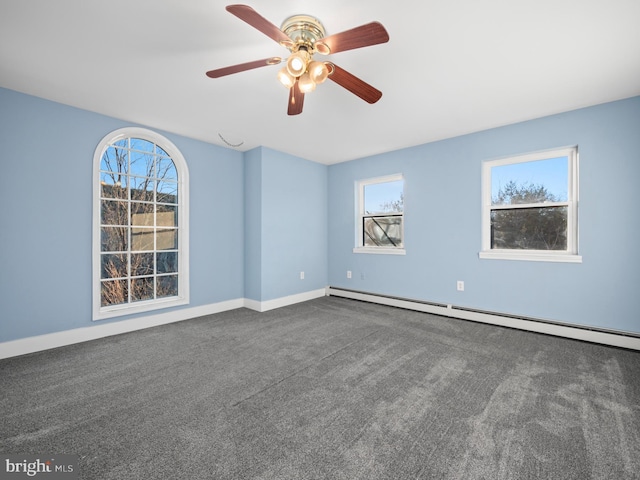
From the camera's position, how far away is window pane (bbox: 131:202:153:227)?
3477mm

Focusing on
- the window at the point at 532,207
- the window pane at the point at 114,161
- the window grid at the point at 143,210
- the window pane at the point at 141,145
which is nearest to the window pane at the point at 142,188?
the window grid at the point at 143,210

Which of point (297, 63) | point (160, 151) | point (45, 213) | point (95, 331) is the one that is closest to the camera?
point (297, 63)

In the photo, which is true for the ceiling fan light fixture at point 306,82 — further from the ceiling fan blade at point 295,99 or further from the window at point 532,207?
the window at point 532,207

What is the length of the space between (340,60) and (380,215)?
9.61 ft

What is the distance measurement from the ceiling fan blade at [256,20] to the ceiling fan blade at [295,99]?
41 cm

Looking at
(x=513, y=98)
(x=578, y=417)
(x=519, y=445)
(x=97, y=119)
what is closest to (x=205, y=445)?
(x=519, y=445)

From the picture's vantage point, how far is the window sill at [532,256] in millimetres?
3059

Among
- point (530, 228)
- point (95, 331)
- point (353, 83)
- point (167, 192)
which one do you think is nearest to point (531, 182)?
point (530, 228)

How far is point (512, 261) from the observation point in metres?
3.42

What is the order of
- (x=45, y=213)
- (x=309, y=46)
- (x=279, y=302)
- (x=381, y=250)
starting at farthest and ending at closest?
(x=381, y=250), (x=279, y=302), (x=45, y=213), (x=309, y=46)

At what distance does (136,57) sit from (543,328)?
4778 millimetres

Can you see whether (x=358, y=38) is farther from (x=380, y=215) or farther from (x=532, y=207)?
(x=380, y=215)

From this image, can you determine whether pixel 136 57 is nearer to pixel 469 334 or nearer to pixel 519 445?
pixel 519 445

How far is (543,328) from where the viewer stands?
319 cm
